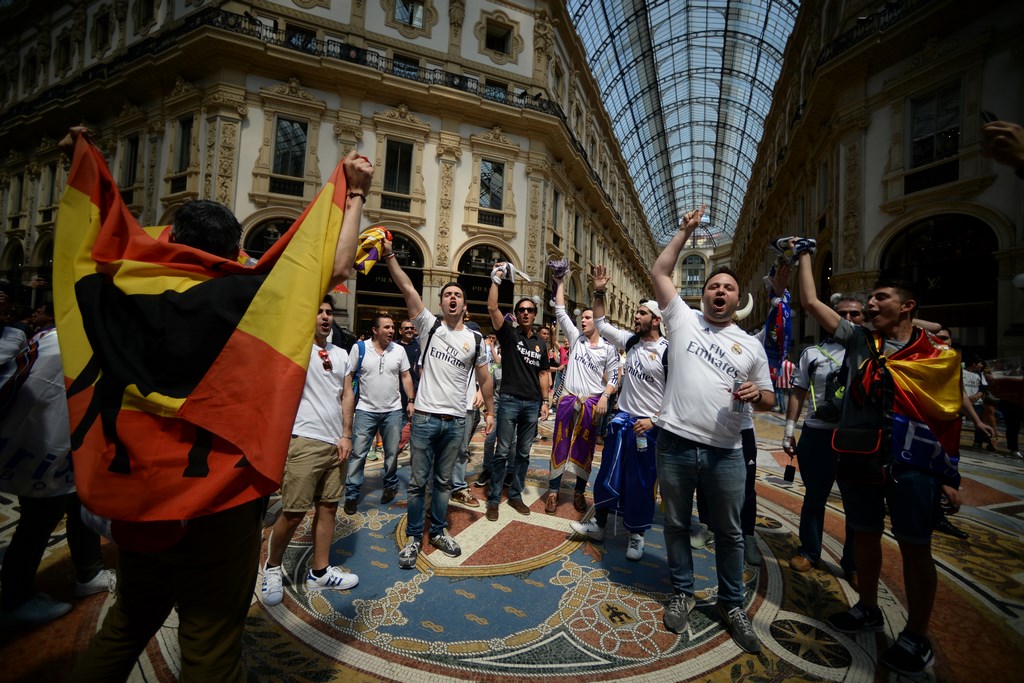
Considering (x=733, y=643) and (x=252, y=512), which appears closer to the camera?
(x=252, y=512)

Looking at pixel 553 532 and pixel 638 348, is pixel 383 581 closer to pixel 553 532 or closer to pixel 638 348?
pixel 553 532

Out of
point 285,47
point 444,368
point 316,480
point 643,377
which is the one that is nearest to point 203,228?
point 316,480

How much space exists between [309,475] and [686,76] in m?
42.6

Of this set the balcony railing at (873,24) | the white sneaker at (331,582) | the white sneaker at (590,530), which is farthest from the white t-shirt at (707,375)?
the balcony railing at (873,24)

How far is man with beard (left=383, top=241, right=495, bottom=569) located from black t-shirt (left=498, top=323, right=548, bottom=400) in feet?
2.54

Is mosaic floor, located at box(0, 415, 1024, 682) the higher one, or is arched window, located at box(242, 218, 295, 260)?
arched window, located at box(242, 218, 295, 260)

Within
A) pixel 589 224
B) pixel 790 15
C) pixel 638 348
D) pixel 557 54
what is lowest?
pixel 638 348

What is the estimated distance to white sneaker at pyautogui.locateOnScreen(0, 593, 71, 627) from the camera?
2447mm

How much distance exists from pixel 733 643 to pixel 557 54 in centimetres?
2448

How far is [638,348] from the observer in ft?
13.3

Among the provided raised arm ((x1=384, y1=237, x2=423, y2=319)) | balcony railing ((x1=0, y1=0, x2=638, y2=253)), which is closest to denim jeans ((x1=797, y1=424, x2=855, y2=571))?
raised arm ((x1=384, y1=237, x2=423, y2=319))

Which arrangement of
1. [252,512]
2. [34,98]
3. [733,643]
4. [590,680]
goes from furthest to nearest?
[34,98]
[733,643]
[590,680]
[252,512]

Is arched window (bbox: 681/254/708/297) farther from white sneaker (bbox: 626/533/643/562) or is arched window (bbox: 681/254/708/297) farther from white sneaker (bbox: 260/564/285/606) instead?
white sneaker (bbox: 260/564/285/606)

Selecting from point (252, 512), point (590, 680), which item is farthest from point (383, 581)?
point (252, 512)
